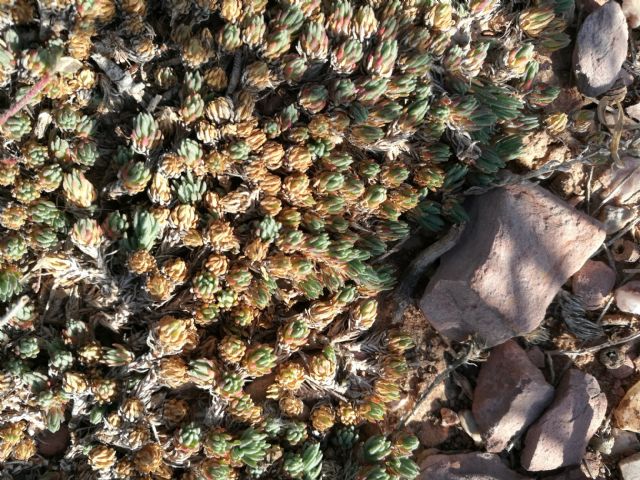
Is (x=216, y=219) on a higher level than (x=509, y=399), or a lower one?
higher

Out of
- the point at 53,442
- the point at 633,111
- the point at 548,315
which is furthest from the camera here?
the point at 633,111

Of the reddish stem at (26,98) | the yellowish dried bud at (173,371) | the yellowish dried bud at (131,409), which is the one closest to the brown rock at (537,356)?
the yellowish dried bud at (173,371)

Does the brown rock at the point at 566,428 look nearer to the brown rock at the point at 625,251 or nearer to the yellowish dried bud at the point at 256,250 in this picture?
the brown rock at the point at 625,251

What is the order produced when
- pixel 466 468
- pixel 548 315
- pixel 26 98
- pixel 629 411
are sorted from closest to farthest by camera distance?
pixel 26 98
pixel 466 468
pixel 629 411
pixel 548 315

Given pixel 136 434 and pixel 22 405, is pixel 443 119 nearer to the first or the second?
pixel 136 434

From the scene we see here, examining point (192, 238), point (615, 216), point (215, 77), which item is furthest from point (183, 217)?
point (615, 216)

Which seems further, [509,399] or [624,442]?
[624,442]

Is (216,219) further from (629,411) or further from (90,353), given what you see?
(629,411)
